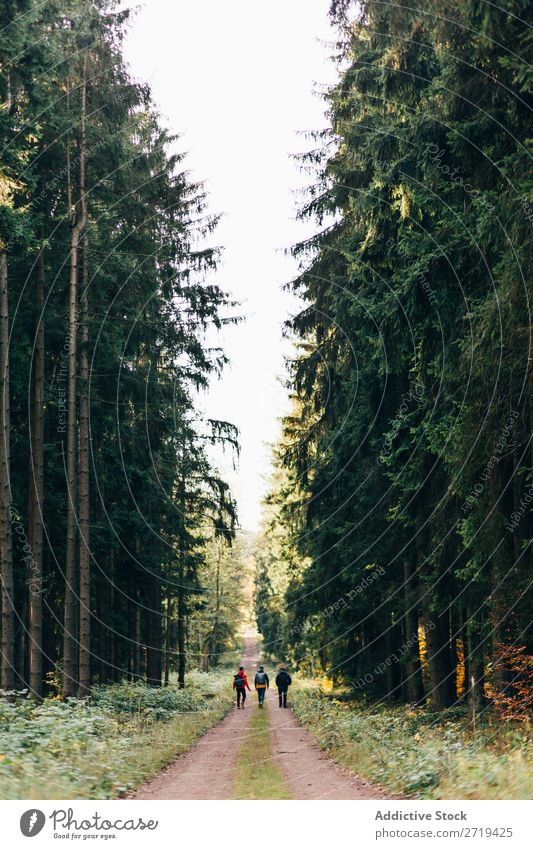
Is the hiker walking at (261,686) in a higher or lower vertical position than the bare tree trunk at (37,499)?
lower

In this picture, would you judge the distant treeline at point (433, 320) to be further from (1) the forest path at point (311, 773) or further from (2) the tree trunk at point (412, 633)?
(1) the forest path at point (311, 773)

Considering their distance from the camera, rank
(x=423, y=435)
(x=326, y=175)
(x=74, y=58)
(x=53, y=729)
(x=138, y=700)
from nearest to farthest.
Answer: (x=53, y=729) → (x=423, y=435) → (x=74, y=58) → (x=326, y=175) → (x=138, y=700)

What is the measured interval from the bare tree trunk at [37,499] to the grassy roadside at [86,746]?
1110mm

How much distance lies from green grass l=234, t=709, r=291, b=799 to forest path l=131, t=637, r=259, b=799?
17cm

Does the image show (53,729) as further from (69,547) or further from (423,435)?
(423,435)

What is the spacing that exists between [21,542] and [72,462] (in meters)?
2.73

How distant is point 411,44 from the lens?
1225 cm

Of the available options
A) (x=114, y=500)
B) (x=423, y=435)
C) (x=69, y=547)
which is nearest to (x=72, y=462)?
(x=69, y=547)

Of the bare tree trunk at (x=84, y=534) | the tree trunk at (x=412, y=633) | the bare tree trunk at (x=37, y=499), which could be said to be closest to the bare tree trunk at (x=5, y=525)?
the bare tree trunk at (x=37, y=499)

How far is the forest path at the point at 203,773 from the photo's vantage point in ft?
31.6

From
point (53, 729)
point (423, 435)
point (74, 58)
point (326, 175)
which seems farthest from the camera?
point (326, 175)

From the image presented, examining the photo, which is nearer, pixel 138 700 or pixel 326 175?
pixel 326 175

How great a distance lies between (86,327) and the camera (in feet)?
57.9

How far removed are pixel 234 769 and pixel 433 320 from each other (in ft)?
27.5
